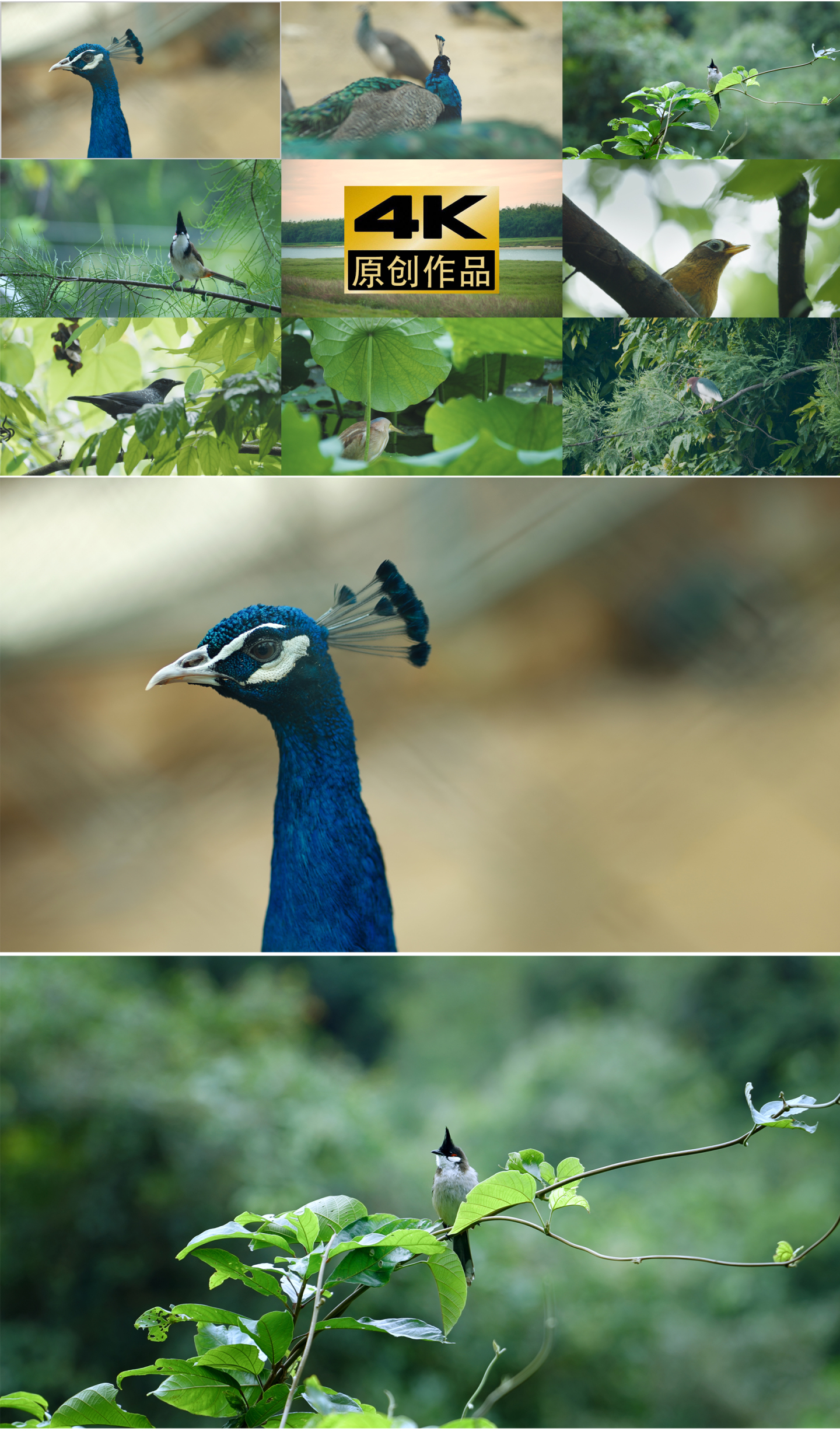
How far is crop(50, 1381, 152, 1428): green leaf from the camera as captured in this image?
79 cm

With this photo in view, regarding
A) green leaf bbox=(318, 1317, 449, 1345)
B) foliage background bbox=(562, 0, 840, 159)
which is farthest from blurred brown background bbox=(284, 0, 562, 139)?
green leaf bbox=(318, 1317, 449, 1345)

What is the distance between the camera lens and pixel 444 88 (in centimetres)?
155

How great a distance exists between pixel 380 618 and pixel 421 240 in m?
0.60

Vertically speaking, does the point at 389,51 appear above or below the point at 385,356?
above

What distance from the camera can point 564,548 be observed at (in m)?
1.63

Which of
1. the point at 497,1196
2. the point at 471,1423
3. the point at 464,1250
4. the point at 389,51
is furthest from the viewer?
the point at 389,51

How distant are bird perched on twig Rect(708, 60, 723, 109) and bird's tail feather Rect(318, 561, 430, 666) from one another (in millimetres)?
911

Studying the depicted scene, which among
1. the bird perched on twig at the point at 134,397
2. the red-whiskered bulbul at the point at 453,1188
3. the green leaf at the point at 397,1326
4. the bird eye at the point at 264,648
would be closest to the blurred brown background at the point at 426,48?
the bird perched on twig at the point at 134,397

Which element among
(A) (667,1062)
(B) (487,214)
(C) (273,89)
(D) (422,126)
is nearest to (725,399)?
(B) (487,214)

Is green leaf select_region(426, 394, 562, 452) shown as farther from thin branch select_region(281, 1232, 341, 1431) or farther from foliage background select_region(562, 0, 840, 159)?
thin branch select_region(281, 1232, 341, 1431)

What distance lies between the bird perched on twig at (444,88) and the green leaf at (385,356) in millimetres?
318

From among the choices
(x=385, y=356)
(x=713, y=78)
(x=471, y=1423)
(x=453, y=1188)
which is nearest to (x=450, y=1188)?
(x=453, y=1188)

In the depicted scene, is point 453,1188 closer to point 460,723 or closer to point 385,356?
point 460,723

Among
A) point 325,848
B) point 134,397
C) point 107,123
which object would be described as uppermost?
point 107,123
